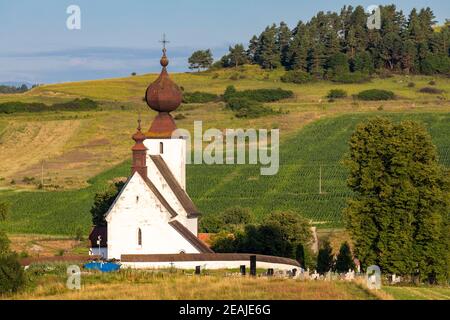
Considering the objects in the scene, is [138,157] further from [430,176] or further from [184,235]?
[430,176]

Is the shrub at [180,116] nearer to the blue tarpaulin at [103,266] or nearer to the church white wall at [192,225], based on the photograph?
the church white wall at [192,225]

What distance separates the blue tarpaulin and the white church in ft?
11.1

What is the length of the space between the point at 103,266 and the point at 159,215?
8.70 m

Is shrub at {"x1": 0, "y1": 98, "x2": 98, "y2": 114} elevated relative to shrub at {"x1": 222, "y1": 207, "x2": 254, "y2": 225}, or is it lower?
elevated

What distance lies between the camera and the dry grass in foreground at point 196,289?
2895 cm

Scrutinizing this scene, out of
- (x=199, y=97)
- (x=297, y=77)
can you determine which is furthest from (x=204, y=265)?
(x=297, y=77)

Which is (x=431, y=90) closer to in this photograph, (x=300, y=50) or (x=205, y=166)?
(x=300, y=50)

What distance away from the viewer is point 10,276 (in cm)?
3250

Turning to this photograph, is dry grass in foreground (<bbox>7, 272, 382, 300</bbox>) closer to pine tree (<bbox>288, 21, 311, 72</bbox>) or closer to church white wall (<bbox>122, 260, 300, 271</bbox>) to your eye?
church white wall (<bbox>122, 260, 300, 271</bbox>)

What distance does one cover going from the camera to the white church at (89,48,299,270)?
48562 mm

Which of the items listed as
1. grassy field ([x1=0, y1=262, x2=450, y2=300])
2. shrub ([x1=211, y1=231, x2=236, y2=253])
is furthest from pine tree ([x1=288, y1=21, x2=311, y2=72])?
grassy field ([x1=0, y1=262, x2=450, y2=300])

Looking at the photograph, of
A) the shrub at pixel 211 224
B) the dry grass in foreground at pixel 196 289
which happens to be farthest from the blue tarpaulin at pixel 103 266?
the shrub at pixel 211 224

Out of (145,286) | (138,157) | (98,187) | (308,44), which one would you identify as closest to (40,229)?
(98,187)

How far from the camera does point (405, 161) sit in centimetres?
4950
